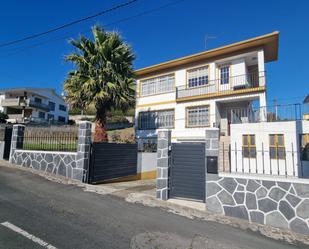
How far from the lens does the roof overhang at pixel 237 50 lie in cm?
1768

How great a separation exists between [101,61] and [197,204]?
34.4 feet

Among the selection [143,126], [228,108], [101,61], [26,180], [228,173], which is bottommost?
[26,180]

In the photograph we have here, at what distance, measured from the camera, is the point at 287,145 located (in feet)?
45.3

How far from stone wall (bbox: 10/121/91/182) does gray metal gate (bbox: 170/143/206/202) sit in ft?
12.2

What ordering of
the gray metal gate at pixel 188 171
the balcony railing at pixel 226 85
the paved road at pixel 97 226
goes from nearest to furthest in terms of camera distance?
the paved road at pixel 97 226, the gray metal gate at pixel 188 171, the balcony railing at pixel 226 85

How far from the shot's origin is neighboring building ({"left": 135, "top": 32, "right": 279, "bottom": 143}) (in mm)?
18375

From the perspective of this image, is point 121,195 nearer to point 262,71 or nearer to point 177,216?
point 177,216

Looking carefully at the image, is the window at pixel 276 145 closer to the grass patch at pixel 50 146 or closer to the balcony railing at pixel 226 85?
the balcony railing at pixel 226 85

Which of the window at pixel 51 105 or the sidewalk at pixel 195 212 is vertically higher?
the window at pixel 51 105

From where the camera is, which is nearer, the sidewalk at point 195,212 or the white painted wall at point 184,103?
the sidewalk at point 195,212

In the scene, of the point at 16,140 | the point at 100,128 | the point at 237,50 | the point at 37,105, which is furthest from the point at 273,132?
the point at 37,105

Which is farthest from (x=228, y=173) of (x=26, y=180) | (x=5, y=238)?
(x=26, y=180)

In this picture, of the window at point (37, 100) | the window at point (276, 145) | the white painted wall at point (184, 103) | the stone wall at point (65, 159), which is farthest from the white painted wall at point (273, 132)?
the window at point (37, 100)

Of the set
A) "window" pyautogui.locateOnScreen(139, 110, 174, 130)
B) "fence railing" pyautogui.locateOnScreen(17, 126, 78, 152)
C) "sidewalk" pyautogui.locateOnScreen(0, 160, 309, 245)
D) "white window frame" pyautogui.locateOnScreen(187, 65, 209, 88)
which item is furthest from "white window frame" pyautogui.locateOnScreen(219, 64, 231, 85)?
"sidewalk" pyautogui.locateOnScreen(0, 160, 309, 245)
